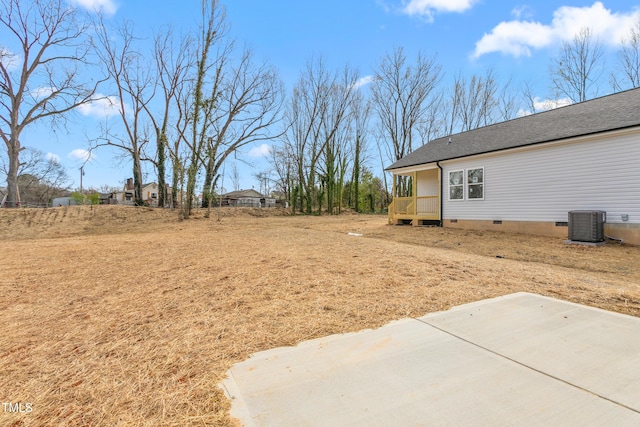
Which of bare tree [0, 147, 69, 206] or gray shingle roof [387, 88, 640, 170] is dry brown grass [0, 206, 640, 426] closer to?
gray shingle roof [387, 88, 640, 170]

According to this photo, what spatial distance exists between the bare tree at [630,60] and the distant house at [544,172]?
11574 mm

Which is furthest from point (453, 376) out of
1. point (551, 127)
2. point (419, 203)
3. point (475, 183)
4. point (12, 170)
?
point (12, 170)

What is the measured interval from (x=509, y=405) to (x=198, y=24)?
70.0 feet

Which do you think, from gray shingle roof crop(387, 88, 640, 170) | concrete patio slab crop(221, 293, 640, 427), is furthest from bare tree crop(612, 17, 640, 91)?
concrete patio slab crop(221, 293, 640, 427)

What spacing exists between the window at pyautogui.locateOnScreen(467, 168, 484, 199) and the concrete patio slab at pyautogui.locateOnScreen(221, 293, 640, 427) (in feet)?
31.4

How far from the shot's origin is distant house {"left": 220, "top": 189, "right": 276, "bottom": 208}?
109 ft

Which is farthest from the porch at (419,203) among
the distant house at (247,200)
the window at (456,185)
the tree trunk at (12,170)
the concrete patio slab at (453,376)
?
the tree trunk at (12,170)

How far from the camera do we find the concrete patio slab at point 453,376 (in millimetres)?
1537

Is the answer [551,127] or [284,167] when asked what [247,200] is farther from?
[551,127]

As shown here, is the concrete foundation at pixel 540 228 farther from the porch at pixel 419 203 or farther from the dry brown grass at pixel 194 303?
the porch at pixel 419 203

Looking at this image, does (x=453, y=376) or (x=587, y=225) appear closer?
(x=453, y=376)

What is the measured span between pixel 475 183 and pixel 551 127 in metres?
2.96

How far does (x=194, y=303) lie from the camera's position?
3.35 meters

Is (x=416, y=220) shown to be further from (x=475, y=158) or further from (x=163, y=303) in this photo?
(x=163, y=303)
